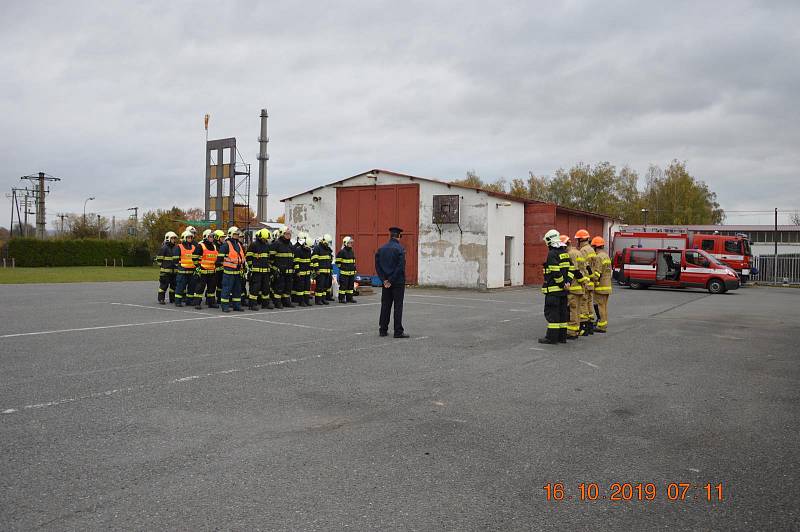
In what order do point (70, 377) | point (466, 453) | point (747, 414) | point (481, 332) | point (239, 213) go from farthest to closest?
1. point (239, 213)
2. point (481, 332)
3. point (70, 377)
4. point (747, 414)
5. point (466, 453)

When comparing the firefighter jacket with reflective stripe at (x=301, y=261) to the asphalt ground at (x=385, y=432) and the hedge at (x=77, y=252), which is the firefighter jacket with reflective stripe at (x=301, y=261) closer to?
the asphalt ground at (x=385, y=432)

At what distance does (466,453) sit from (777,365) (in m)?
6.65

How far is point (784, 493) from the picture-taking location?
4.23 m


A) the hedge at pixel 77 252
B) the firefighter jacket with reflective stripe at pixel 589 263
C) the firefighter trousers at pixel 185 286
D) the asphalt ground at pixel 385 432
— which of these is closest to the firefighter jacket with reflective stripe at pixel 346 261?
the firefighter trousers at pixel 185 286

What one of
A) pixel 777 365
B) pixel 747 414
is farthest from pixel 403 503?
pixel 777 365

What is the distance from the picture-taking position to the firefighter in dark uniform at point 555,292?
1052 centimetres

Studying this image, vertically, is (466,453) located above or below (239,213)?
below

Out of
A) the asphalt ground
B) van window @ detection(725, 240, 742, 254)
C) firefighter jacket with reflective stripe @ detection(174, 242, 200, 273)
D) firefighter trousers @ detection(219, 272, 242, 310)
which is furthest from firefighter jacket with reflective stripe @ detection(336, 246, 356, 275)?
van window @ detection(725, 240, 742, 254)

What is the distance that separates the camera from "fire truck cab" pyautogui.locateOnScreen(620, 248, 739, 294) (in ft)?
88.2

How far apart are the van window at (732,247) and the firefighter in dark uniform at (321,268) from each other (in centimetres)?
2455

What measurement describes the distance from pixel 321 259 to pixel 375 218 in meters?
11.6

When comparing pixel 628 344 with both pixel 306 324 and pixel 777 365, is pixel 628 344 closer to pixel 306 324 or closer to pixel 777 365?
pixel 777 365

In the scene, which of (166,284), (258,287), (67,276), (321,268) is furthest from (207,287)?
(67,276)

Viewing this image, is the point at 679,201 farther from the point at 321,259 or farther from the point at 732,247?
the point at 321,259
